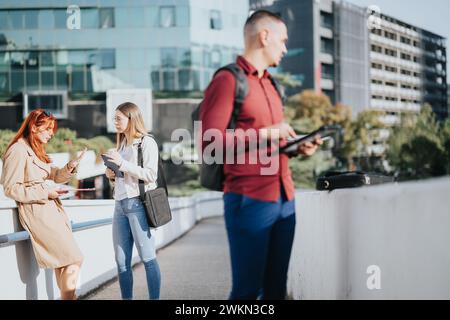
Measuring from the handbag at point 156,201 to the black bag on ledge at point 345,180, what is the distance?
85cm

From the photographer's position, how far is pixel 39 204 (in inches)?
168

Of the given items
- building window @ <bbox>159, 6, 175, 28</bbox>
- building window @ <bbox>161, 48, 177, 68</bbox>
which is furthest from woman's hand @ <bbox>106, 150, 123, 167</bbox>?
building window @ <bbox>161, 48, 177, 68</bbox>

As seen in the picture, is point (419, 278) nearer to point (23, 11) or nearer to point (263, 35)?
point (263, 35)

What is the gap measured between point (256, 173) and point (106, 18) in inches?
85.5

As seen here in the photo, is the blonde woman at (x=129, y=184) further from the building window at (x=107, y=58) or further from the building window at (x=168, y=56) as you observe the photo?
the building window at (x=168, y=56)

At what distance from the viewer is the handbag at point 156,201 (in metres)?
4.32

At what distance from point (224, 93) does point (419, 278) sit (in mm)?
908

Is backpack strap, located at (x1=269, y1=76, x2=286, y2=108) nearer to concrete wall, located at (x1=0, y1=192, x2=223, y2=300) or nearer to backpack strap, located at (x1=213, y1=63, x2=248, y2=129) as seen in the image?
backpack strap, located at (x1=213, y1=63, x2=248, y2=129)

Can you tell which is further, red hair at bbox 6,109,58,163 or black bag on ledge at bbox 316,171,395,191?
black bag on ledge at bbox 316,171,395,191

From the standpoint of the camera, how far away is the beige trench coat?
4.16 meters

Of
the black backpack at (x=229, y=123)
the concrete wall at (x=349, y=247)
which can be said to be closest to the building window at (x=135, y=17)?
the concrete wall at (x=349, y=247)

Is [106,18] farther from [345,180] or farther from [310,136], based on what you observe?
[310,136]
